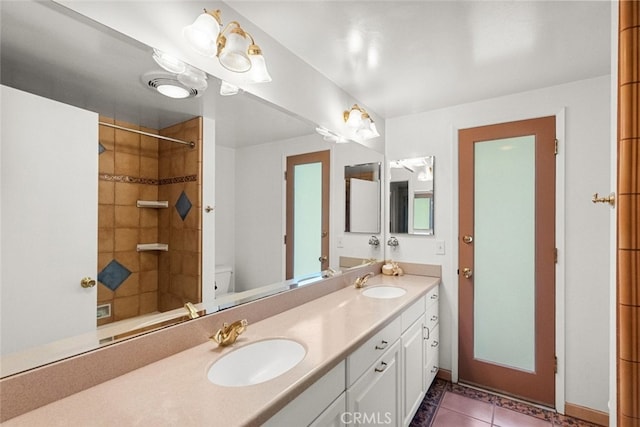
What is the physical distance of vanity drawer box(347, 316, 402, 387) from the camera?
1.16m

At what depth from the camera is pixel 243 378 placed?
1.09 metres

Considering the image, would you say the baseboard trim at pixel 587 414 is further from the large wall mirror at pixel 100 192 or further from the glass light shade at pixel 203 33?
the glass light shade at pixel 203 33

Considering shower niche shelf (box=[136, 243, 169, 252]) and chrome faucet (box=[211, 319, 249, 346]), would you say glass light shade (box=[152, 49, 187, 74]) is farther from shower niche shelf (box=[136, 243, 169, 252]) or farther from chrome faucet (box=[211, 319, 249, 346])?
chrome faucet (box=[211, 319, 249, 346])

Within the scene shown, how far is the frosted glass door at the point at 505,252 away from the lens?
2131mm

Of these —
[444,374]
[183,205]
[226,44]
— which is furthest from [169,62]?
[444,374]

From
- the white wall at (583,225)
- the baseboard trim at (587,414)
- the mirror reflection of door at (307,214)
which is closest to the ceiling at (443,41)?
the white wall at (583,225)

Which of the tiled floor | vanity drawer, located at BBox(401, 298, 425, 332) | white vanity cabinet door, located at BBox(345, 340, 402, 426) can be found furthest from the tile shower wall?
the tiled floor

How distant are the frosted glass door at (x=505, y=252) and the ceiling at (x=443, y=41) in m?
0.53

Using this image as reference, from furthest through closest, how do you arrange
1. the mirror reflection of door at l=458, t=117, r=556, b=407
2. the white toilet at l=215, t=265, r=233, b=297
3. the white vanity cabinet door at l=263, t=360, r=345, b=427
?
the mirror reflection of door at l=458, t=117, r=556, b=407 → the white toilet at l=215, t=265, r=233, b=297 → the white vanity cabinet door at l=263, t=360, r=345, b=427

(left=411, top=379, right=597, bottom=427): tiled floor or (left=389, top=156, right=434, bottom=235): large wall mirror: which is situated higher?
(left=389, top=156, right=434, bottom=235): large wall mirror

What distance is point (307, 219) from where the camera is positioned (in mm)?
1824

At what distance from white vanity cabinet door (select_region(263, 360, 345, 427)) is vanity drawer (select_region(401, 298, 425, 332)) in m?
0.72

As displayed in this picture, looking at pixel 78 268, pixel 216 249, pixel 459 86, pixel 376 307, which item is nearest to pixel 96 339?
pixel 78 268

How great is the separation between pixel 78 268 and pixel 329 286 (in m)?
1.38
